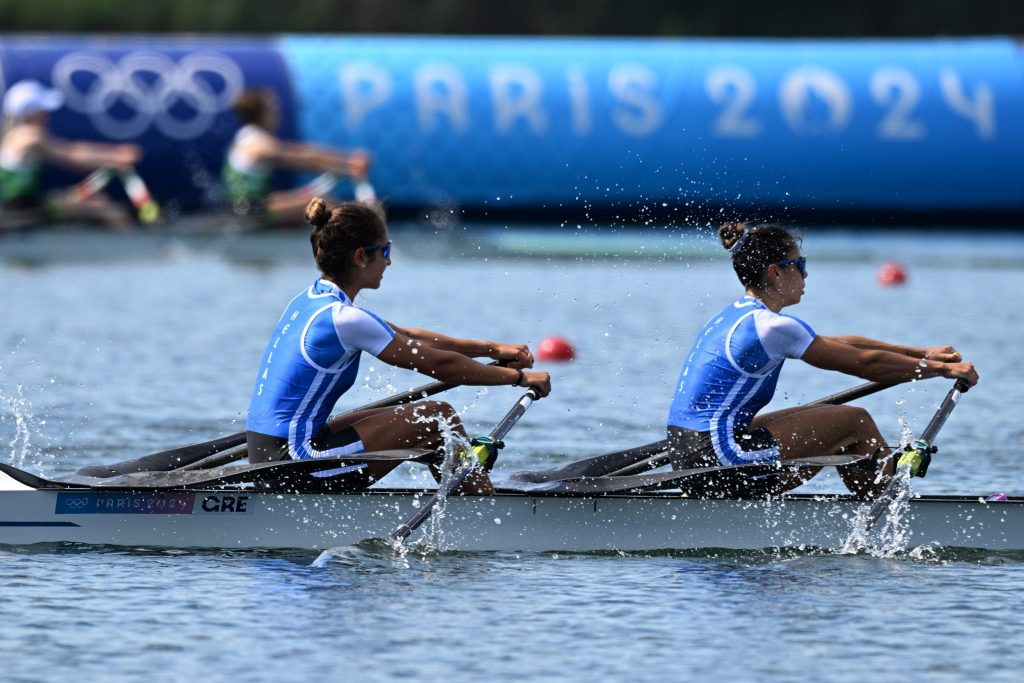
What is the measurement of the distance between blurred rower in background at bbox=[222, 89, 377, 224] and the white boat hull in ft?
49.3

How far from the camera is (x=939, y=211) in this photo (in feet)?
91.5

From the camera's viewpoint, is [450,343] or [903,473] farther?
[450,343]

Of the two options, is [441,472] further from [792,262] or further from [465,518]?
[792,262]

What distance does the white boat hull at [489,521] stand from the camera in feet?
29.3

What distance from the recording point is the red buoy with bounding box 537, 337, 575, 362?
17.0 meters

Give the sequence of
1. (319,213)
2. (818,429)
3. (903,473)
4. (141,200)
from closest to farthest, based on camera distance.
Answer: (319,213), (903,473), (818,429), (141,200)

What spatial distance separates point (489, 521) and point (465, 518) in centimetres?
11

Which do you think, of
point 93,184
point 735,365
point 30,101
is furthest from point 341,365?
point 93,184

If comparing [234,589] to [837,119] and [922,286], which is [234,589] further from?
[837,119]

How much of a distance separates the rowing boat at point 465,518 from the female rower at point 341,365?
18 cm

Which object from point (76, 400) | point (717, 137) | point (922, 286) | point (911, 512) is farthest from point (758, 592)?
point (717, 137)

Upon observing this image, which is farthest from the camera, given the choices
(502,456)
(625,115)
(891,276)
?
(625,115)

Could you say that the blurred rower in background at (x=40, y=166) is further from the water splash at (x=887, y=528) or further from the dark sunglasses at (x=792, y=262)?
the water splash at (x=887, y=528)

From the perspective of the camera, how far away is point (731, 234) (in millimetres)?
9000
